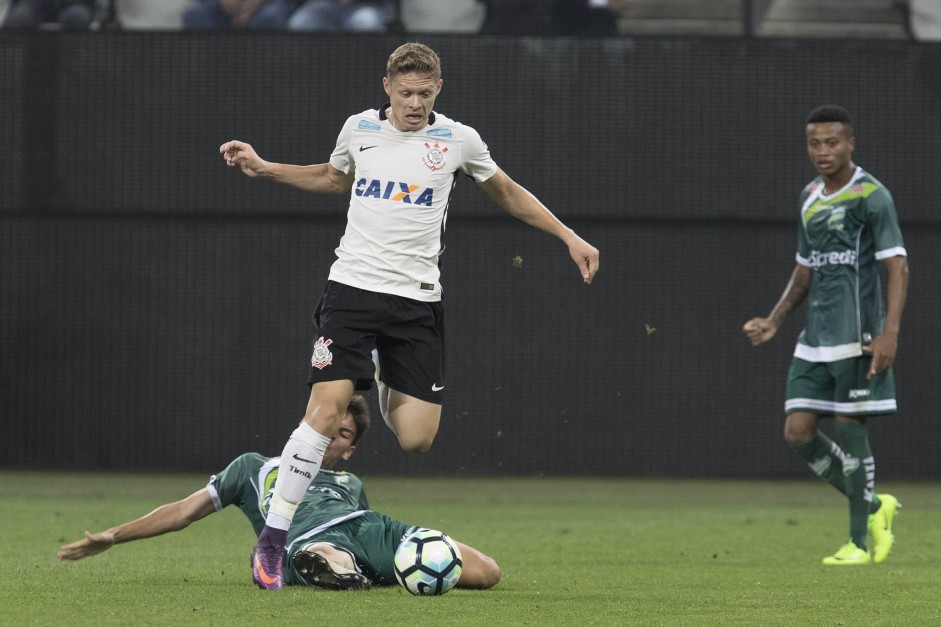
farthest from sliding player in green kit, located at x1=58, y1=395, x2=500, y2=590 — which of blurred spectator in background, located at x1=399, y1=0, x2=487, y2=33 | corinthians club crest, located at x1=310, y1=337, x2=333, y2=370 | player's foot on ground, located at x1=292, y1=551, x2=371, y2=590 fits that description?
blurred spectator in background, located at x1=399, y1=0, x2=487, y2=33

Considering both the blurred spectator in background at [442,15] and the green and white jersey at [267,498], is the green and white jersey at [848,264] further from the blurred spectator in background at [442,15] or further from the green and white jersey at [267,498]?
the blurred spectator in background at [442,15]

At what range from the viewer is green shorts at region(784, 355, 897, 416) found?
717 cm

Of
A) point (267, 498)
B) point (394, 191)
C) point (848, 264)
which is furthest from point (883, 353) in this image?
point (267, 498)

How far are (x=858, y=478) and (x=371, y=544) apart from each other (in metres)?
2.83

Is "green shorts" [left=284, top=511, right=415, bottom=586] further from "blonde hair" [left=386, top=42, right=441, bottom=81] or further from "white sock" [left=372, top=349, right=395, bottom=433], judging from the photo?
"blonde hair" [left=386, top=42, right=441, bottom=81]

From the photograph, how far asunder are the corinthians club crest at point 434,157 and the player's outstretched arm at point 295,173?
1.28ft

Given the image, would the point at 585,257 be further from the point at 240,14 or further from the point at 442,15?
the point at 240,14

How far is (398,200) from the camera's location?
5621 mm

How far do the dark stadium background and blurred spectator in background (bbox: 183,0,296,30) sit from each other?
187 mm

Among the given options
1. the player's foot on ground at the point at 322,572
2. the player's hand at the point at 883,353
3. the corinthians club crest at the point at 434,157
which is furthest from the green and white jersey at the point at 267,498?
the player's hand at the point at 883,353

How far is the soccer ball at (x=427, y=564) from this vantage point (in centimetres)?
523

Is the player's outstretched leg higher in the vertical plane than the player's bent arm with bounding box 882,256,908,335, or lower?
lower

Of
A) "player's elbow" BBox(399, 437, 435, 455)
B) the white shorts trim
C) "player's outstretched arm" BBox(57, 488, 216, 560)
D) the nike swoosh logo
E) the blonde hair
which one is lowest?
the nike swoosh logo

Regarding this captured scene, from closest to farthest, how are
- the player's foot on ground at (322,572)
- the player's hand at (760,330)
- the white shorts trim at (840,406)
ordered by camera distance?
the player's foot on ground at (322,572), the white shorts trim at (840,406), the player's hand at (760,330)
